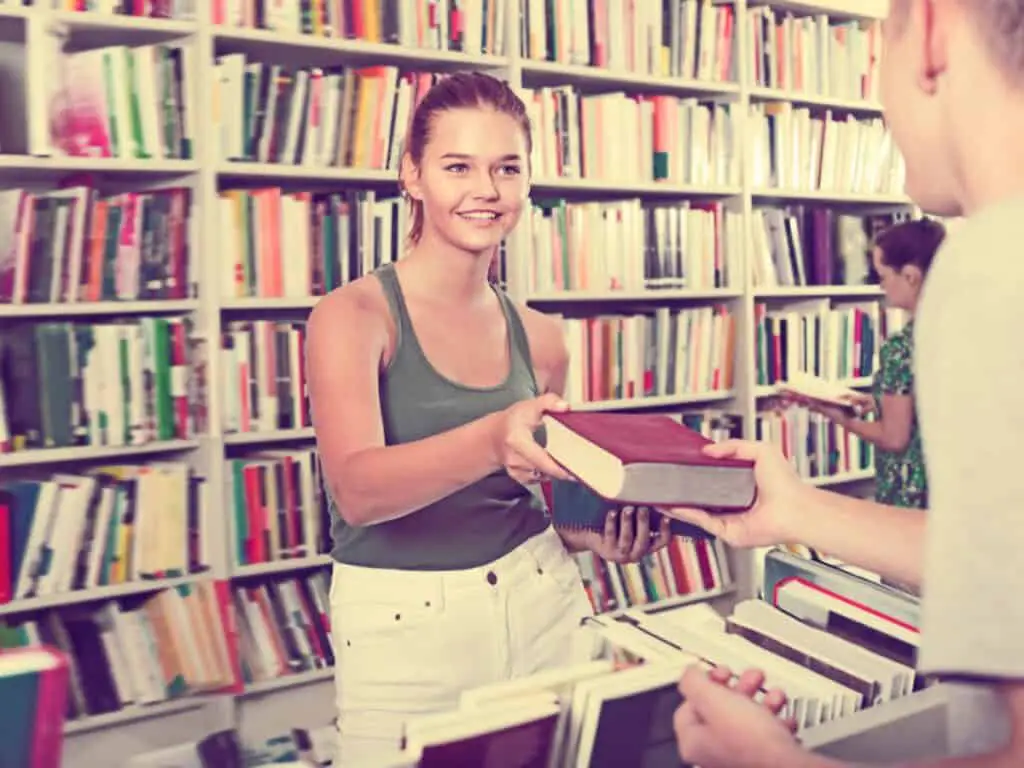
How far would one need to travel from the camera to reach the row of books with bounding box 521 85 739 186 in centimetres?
315

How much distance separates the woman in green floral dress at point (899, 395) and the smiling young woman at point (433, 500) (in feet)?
4.82

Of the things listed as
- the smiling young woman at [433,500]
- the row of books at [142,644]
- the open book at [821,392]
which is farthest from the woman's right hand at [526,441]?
the open book at [821,392]

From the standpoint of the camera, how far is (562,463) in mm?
1097

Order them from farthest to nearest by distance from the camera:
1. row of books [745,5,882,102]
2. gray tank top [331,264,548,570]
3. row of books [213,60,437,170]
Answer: row of books [745,5,882,102] < row of books [213,60,437,170] < gray tank top [331,264,548,570]

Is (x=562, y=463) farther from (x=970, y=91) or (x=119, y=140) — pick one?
(x=119, y=140)

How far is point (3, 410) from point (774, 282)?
2.46 metres

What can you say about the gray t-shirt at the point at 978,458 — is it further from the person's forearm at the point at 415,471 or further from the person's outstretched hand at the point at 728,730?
the person's forearm at the point at 415,471

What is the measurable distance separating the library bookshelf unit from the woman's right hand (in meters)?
1.44

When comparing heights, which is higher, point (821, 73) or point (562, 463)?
point (821, 73)

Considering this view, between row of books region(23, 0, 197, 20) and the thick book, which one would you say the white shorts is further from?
row of books region(23, 0, 197, 20)

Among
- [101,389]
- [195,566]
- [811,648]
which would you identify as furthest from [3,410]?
[811,648]

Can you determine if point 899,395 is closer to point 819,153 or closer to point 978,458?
point 819,153

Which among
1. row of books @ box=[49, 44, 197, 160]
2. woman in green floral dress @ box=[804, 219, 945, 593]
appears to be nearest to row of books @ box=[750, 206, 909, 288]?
woman in green floral dress @ box=[804, 219, 945, 593]

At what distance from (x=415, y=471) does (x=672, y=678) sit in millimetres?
630
